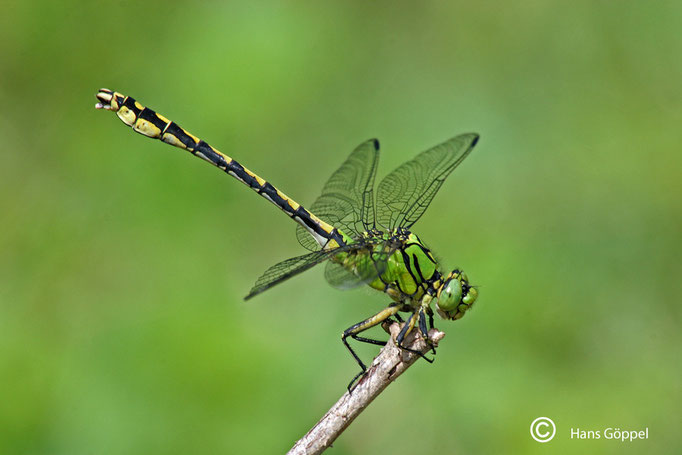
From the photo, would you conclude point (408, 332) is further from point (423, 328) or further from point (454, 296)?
point (454, 296)

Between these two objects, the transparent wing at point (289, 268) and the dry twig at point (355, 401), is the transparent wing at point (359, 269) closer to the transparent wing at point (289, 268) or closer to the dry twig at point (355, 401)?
the transparent wing at point (289, 268)

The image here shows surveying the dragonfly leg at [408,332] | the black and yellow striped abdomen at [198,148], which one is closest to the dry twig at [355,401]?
the dragonfly leg at [408,332]

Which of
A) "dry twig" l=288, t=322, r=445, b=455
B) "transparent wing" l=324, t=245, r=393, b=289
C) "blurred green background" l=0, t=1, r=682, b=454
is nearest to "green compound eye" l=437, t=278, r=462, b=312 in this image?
"transparent wing" l=324, t=245, r=393, b=289

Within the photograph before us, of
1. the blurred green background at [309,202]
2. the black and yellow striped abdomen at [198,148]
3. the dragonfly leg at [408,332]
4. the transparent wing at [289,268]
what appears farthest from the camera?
the blurred green background at [309,202]

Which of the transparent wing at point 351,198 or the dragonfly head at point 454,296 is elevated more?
the dragonfly head at point 454,296

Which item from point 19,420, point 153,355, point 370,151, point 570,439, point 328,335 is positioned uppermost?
point 370,151

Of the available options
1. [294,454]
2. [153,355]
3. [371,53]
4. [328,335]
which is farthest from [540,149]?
[294,454]

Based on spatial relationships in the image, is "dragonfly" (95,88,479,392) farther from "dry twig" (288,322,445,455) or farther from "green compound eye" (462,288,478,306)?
"dry twig" (288,322,445,455)

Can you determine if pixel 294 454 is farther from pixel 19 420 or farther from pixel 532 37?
pixel 532 37
